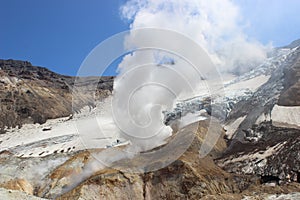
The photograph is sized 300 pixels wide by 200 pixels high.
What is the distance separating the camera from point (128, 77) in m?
16.5

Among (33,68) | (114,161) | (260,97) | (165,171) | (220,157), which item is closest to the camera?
(165,171)

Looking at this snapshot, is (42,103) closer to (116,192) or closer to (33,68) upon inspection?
(33,68)

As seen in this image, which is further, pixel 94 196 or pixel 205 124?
pixel 205 124

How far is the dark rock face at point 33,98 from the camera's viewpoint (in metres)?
83.7

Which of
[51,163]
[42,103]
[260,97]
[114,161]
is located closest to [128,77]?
[114,161]

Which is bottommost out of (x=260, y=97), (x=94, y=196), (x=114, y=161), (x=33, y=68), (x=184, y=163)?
(x=94, y=196)

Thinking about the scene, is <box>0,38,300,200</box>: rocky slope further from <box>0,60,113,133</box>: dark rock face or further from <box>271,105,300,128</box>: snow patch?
<box>0,60,113,133</box>: dark rock face

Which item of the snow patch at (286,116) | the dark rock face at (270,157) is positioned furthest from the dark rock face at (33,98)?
the dark rock face at (270,157)

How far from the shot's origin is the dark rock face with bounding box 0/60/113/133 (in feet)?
275

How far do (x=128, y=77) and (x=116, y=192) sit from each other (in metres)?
7.25

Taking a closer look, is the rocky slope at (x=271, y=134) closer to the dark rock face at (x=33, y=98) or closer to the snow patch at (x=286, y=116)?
the snow patch at (x=286, y=116)

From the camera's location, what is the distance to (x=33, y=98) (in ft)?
305

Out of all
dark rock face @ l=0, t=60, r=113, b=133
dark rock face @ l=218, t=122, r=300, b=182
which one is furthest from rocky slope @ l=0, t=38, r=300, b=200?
dark rock face @ l=0, t=60, r=113, b=133

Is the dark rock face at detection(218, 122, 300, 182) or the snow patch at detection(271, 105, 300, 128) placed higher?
the snow patch at detection(271, 105, 300, 128)
